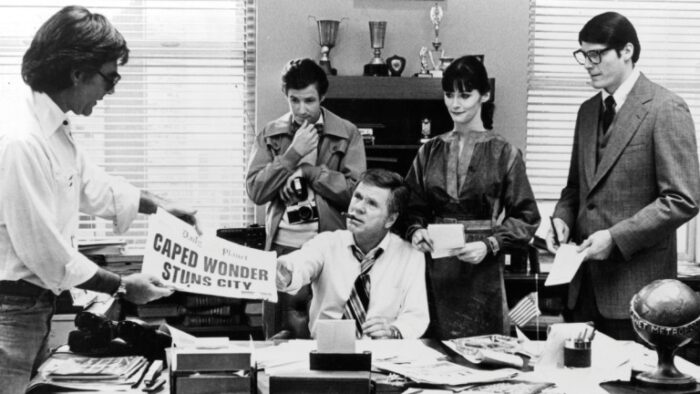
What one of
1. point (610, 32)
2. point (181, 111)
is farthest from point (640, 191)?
point (181, 111)

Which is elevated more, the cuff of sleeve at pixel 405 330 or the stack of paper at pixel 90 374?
the stack of paper at pixel 90 374

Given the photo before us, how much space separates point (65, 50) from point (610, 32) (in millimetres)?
1853

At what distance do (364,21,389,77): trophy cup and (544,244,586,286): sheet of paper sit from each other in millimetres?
2251

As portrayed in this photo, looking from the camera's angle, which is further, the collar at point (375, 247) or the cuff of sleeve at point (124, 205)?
the collar at point (375, 247)

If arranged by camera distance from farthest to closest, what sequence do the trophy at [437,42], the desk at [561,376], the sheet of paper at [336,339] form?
the trophy at [437,42]
the desk at [561,376]
the sheet of paper at [336,339]

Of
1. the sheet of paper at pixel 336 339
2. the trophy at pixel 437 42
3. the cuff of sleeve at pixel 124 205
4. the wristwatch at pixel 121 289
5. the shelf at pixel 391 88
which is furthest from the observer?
the trophy at pixel 437 42

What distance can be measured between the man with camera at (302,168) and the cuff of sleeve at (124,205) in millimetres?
864

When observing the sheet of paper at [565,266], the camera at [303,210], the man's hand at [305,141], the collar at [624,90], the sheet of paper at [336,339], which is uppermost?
the collar at [624,90]

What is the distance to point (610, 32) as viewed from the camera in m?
3.21

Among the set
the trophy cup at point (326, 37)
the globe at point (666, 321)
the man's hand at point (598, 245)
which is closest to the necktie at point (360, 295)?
the man's hand at point (598, 245)

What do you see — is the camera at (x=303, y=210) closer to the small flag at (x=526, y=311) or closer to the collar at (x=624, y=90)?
the small flag at (x=526, y=311)

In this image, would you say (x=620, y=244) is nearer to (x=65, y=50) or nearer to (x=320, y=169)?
(x=320, y=169)

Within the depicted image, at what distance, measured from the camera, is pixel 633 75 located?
332 centimetres

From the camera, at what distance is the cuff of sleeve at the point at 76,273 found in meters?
2.37
